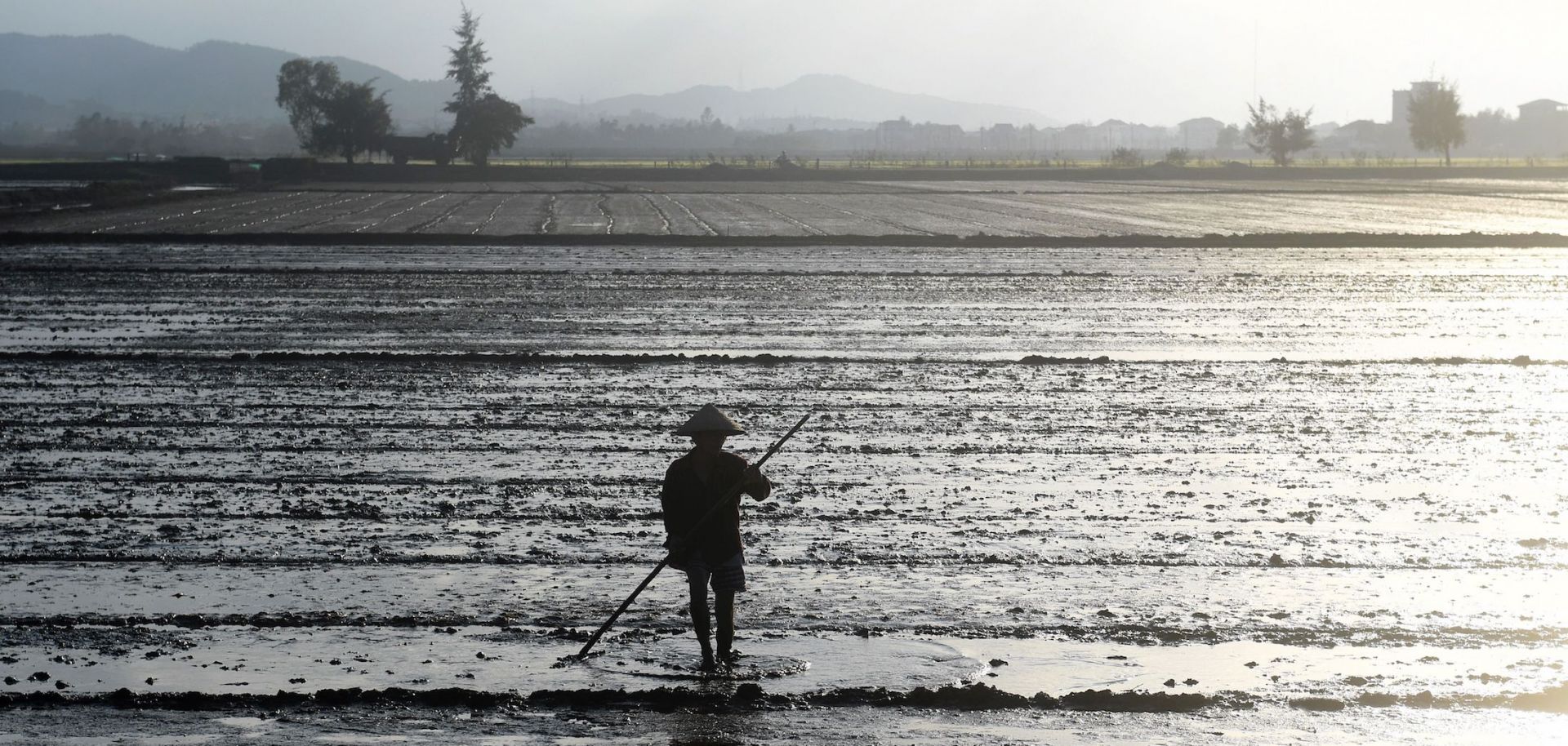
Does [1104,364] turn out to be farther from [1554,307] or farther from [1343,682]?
[1343,682]

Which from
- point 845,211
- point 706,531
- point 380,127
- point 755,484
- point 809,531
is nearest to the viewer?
point 755,484

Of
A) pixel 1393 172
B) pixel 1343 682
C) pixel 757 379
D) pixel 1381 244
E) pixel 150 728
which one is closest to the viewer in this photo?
pixel 150 728

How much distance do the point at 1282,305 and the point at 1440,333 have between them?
369 centimetres

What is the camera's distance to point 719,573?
Answer: 8.05 meters

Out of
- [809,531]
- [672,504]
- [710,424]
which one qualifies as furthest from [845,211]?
[710,424]

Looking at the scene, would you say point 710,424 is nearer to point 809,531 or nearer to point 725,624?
point 725,624

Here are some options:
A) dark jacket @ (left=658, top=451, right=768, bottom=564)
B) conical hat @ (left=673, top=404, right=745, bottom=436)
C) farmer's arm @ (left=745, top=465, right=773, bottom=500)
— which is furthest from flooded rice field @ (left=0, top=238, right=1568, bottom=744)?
conical hat @ (left=673, top=404, right=745, bottom=436)

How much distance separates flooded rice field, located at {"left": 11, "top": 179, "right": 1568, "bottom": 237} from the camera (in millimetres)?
43250

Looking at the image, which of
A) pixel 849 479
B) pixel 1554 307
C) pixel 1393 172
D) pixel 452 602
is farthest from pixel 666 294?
pixel 1393 172

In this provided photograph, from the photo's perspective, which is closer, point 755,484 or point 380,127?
point 755,484

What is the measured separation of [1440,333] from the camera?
21.8 m

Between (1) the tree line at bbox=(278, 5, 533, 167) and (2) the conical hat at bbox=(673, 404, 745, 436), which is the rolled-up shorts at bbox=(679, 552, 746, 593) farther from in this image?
(1) the tree line at bbox=(278, 5, 533, 167)

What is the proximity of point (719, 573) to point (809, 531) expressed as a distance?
2.74m

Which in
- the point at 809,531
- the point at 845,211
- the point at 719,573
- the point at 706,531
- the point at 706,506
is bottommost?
the point at 809,531
